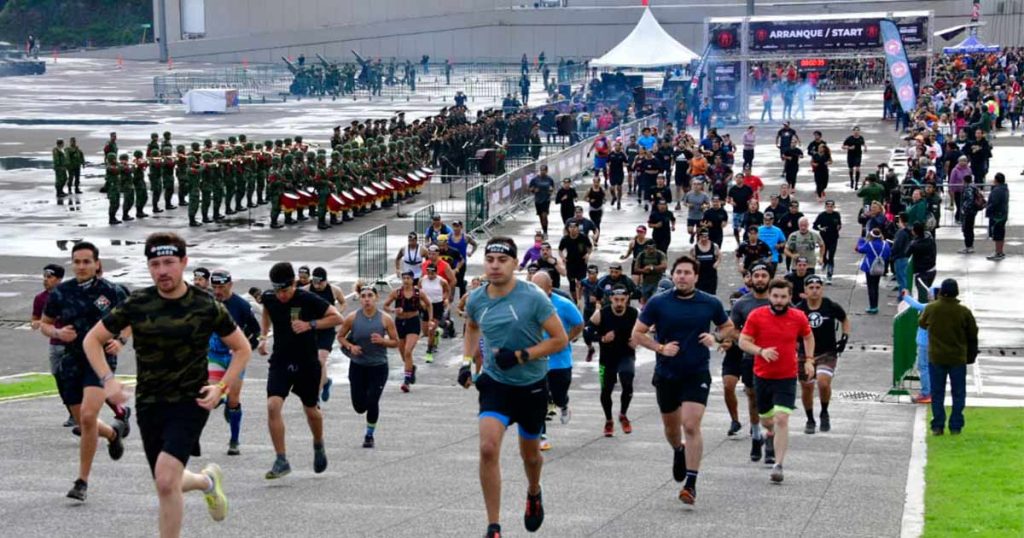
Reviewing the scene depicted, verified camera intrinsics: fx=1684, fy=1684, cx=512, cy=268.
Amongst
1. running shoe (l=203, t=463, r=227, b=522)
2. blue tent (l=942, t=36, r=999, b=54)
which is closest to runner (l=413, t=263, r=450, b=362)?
running shoe (l=203, t=463, r=227, b=522)

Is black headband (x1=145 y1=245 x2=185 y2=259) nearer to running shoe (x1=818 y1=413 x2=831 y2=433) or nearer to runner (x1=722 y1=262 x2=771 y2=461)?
runner (x1=722 y1=262 x2=771 y2=461)

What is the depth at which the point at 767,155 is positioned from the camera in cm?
4384

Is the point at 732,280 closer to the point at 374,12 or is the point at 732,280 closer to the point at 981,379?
the point at 981,379

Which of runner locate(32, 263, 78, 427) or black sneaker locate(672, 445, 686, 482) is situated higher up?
runner locate(32, 263, 78, 427)

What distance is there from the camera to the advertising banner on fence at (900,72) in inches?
1871

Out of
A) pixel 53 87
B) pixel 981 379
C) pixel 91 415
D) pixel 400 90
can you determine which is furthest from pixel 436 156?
pixel 53 87

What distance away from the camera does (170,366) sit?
8312mm

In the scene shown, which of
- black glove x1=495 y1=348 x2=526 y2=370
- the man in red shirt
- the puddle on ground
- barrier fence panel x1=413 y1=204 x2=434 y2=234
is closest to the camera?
black glove x1=495 y1=348 x2=526 y2=370

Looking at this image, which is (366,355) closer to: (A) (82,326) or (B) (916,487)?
(A) (82,326)

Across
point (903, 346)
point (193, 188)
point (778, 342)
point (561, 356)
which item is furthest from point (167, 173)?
point (778, 342)

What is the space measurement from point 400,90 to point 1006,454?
218 ft

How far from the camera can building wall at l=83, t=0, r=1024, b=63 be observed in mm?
81062

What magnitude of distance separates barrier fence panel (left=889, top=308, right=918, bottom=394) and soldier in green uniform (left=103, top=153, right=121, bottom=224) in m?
18.9

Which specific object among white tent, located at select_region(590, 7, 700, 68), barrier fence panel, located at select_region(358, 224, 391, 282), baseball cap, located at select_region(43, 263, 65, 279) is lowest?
barrier fence panel, located at select_region(358, 224, 391, 282)
